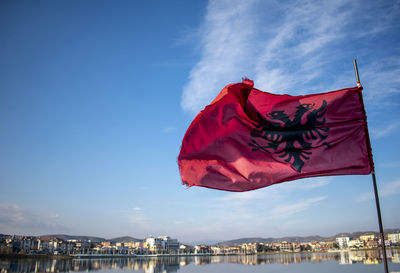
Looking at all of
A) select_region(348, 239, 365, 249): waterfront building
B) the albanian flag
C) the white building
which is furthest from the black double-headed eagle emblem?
select_region(348, 239, 365, 249): waterfront building

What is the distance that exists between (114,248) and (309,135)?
152 metres

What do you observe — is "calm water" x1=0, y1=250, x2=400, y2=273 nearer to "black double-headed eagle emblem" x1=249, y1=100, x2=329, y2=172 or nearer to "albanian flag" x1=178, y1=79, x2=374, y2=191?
"albanian flag" x1=178, y1=79, x2=374, y2=191

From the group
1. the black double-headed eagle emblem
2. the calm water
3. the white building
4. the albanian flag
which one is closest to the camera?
the albanian flag

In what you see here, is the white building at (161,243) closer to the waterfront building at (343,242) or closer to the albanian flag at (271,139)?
the waterfront building at (343,242)

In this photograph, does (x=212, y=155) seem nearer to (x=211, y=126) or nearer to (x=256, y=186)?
(x=211, y=126)

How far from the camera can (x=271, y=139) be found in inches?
234

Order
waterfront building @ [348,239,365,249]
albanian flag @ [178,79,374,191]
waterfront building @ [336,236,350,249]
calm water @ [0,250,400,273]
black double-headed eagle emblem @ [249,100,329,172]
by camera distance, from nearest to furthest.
A: albanian flag @ [178,79,374,191] → black double-headed eagle emblem @ [249,100,329,172] → calm water @ [0,250,400,273] → waterfront building @ [348,239,365,249] → waterfront building @ [336,236,350,249]

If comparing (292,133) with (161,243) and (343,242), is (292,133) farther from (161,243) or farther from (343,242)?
(343,242)

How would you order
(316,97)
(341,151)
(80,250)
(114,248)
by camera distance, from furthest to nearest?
1. (114,248)
2. (80,250)
3. (316,97)
4. (341,151)

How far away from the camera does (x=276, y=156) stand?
5.78m

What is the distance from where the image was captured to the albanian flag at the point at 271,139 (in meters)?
5.46

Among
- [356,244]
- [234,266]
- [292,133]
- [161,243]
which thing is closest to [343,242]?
[356,244]

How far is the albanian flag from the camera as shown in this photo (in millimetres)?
5465

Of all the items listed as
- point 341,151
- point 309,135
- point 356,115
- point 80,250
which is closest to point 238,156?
point 309,135
